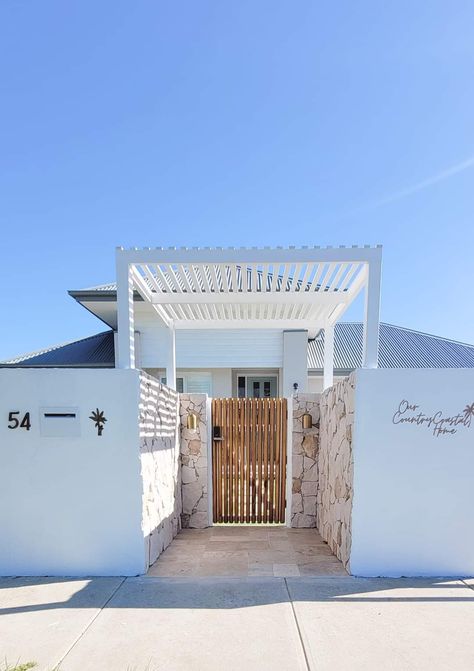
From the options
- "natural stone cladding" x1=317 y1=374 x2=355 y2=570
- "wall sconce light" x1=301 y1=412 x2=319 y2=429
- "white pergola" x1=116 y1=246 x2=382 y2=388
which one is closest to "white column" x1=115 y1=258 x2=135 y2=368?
"white pergola" x1=116 y1=246 x2=382 y2=388

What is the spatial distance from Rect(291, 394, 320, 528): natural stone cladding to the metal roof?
22.4 ft

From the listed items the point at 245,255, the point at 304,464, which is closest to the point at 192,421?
the point at 304,464

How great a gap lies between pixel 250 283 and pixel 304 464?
3.29 metres

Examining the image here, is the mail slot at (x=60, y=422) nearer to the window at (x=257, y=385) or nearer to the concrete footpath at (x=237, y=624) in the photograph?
the concrete footpath at (x=237, y=624)

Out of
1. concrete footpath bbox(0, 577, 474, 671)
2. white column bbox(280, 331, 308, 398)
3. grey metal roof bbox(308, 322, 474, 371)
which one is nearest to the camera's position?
concrete footpath bbox(0, 577, 474, 671)

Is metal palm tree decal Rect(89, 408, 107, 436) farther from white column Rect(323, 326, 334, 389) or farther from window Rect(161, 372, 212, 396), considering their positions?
window Rect(161, 372, 212, 396)

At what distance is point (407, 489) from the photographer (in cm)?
408

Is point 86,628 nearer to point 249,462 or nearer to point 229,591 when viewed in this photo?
point 229,591

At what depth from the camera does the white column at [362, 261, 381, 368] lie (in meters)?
4.39

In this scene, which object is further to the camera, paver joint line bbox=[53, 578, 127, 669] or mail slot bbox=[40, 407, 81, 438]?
mail slot bbox=[40, 407, 81, 438]

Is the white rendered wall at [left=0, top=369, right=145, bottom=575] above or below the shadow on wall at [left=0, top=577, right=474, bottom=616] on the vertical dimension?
above

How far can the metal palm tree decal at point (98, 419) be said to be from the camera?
13.4ft

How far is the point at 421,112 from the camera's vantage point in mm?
6465

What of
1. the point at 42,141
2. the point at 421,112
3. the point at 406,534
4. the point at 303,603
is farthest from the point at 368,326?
the point at 42,141
